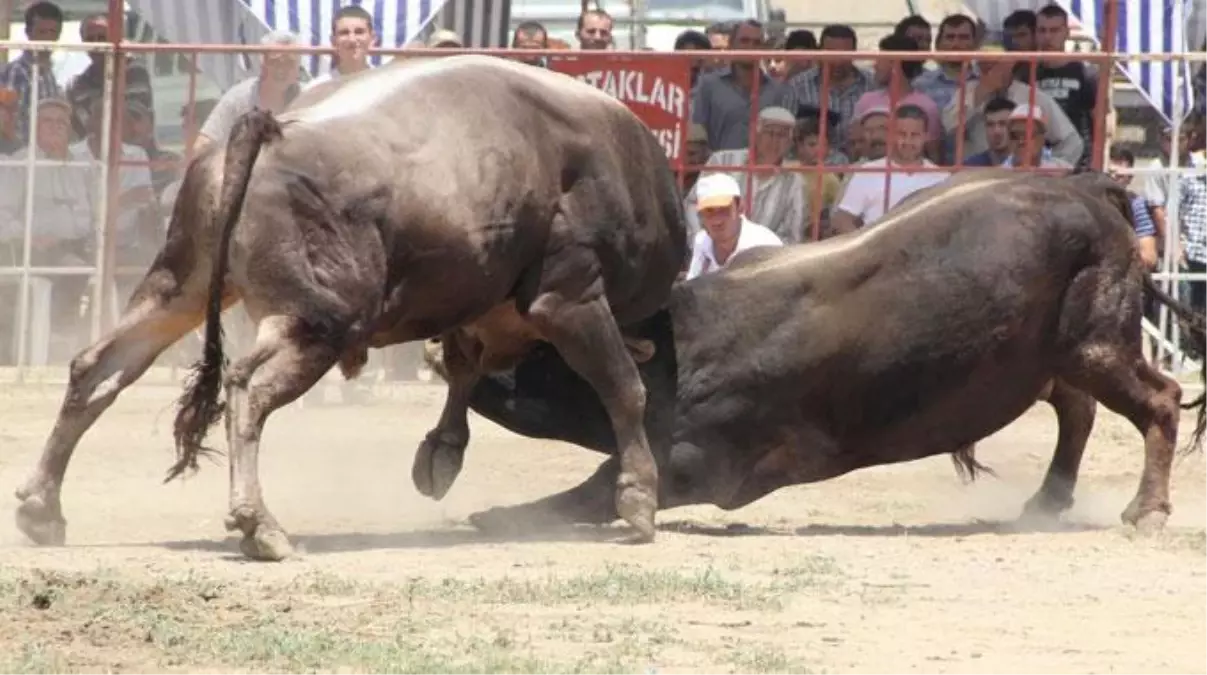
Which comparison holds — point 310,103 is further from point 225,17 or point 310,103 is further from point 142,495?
point 225,17

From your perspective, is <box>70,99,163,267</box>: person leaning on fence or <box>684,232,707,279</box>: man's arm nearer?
<box>684,232,707,279</box>: man's arm

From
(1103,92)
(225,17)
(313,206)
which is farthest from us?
(225,17)

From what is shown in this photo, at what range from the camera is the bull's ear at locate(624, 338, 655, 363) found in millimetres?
10156

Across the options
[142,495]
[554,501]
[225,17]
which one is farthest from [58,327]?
[554,501]

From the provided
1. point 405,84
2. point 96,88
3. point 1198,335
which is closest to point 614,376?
point 405,84

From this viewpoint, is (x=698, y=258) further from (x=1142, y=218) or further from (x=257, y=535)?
(x=257, y=535)

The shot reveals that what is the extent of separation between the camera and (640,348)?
10.2m

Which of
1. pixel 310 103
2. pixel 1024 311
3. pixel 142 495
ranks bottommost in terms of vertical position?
pixel 142 495

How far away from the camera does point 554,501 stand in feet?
33.4

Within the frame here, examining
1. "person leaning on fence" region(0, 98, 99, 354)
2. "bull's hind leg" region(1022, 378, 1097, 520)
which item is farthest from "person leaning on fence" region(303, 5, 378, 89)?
"bull's hind leg" region(1022, 378, 1097, 520)

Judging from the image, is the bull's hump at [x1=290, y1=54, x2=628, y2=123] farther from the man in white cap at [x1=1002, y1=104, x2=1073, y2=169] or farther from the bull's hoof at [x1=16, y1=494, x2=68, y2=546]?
the man in white cap at [x1=1002, y1=104, x2=1073, y2=169]

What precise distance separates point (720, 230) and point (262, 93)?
2.70 metres

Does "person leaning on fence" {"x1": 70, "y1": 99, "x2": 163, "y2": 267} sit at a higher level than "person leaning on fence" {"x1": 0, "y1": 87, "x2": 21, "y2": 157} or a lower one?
lower

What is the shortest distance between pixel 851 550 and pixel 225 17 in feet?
21.0
